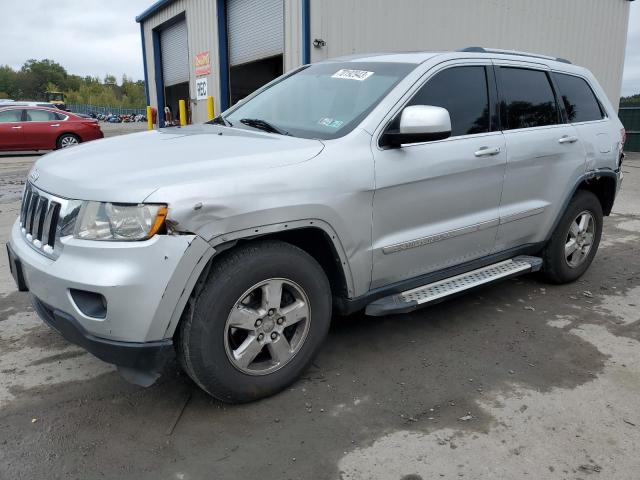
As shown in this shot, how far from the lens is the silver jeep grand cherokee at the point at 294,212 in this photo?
89.2 inches

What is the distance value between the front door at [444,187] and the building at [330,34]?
268 inches

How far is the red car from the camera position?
15.4 m

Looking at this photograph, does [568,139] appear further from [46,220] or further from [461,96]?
[46,220]

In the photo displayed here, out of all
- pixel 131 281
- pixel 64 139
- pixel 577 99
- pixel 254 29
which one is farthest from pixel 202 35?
pixel 131 281

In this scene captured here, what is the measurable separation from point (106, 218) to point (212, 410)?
110 cm

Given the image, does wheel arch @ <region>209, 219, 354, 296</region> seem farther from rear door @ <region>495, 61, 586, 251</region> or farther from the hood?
rear door @ <region>495, 61, 586, 251</region>

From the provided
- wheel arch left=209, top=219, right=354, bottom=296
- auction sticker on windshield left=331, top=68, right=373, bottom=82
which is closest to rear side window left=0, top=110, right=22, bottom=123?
auction sticker on windshield left=331, top=68, right=373, bottom=82

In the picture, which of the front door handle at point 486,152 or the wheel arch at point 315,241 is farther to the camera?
the front door handle at point 486,152

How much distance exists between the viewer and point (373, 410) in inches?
106

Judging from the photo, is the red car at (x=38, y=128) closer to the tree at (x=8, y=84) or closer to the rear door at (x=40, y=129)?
the rear door at (x=40, y=129)

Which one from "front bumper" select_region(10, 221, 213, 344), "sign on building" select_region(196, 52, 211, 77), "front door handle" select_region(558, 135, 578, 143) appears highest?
"sign on building" select_region(196, 52, 211, 77)

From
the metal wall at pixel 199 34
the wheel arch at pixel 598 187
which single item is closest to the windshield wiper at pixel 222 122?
the wheel arch at pixel 598 187

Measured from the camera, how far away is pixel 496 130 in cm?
360

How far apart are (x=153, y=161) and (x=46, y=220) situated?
58cm
